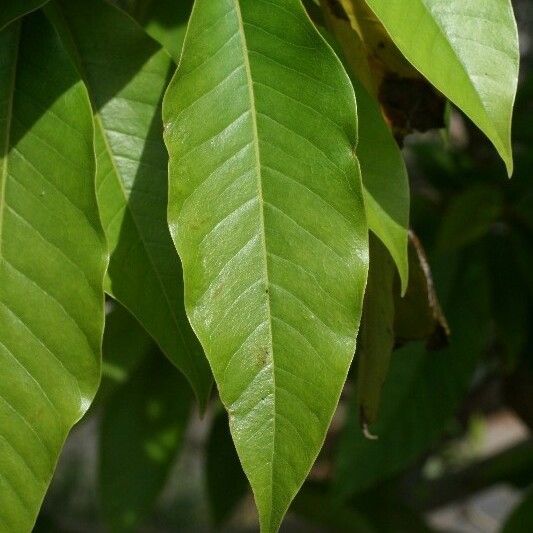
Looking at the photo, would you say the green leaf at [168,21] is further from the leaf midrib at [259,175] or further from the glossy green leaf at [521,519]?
the glossy green leaf at [521,519]

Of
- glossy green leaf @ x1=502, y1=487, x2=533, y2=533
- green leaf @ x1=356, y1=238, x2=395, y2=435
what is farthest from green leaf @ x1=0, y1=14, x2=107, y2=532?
glossy green leaf @ x1=502, y1=487, x2=533, y2=533

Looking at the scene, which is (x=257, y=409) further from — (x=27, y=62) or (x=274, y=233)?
(x=27, y=62)

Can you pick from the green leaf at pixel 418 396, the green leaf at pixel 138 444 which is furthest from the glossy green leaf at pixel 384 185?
the green leaf at pixel 138 444

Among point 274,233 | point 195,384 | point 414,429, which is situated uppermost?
point 274,233

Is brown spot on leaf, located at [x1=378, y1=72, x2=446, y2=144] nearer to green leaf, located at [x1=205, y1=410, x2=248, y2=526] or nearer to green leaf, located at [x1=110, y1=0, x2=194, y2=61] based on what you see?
green leaf, located at [x1=110, y1=0, x2=194, y2=61]

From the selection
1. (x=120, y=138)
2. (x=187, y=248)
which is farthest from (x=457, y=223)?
(x=187, y=248)

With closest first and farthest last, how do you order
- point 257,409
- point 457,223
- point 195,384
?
point 257,409
point 195,384
point 457,223

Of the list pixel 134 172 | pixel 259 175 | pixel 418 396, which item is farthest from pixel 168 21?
pixel 418 396

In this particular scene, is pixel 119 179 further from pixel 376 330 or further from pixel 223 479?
pixel 223 479
